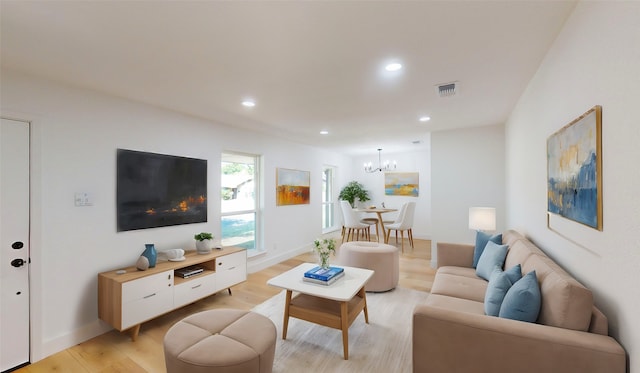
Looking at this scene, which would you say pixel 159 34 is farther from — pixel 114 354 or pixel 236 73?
pixel 114 354

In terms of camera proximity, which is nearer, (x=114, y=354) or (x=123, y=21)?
(x=123, y=21)

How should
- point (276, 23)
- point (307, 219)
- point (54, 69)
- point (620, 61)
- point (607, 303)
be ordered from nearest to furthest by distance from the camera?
point (620, 61) < point (607, 303) < point (276, 23) < point (54, 69) < point (307, 219)

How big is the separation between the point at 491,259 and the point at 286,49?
2.58 m

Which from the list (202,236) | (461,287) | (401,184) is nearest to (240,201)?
(202,236)

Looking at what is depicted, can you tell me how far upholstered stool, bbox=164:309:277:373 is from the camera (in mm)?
1585

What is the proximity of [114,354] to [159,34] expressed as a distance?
255 cm

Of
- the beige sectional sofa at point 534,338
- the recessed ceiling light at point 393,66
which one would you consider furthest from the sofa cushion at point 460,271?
the recessed ceiling light at point 393,66

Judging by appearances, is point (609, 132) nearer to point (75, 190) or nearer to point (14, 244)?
point (75, 190)

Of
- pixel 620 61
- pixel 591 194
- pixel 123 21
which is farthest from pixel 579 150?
pixel 123 21

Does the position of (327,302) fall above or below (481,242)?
below

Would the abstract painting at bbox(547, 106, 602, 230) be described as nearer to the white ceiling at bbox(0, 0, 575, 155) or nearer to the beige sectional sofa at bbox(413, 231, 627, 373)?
the beige sectional sofa at bbox(413, 231, 627, 373)

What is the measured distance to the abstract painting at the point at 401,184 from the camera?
7.30m

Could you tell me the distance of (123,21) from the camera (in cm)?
157

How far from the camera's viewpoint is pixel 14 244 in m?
2.19
